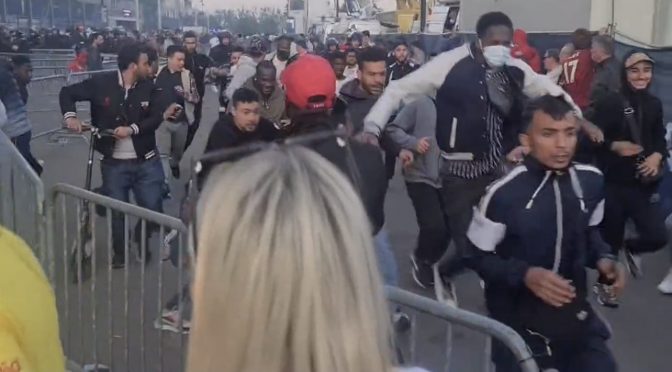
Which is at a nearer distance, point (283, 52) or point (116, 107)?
point (116, 107)

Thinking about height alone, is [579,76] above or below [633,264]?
above

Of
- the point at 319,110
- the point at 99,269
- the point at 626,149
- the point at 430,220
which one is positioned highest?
the point at 319,110

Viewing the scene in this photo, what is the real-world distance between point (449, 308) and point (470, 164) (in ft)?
10.4

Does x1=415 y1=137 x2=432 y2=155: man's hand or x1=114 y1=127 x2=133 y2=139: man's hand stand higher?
x1=415 y1=137 x2=432 y2=155: man's hand

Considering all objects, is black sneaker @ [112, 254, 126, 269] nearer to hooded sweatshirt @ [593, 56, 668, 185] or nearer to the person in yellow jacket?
the person in yellow jacket

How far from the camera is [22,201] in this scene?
16.9ft

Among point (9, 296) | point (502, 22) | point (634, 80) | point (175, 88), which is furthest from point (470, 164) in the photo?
point (175, 88)

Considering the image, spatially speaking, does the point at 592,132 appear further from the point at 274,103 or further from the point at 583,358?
the point at 274,103

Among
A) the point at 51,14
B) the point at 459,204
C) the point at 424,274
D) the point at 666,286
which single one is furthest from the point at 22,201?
the point at 51,14

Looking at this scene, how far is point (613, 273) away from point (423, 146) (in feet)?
8.60

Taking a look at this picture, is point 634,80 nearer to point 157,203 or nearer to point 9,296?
point 157,203

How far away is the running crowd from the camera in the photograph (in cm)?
149

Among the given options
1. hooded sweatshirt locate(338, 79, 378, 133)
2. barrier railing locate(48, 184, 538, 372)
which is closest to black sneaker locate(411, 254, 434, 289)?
hooded sweatshirt locate(338, 79, 378, 133)

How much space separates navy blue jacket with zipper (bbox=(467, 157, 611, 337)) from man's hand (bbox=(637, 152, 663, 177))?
2728mm
